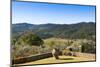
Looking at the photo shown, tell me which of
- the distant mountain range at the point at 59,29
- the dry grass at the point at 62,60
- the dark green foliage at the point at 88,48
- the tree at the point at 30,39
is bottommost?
the dry grass at the point at 62,60

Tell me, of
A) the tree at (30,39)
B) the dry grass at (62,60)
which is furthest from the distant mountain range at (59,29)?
the dry grass at (62,60)

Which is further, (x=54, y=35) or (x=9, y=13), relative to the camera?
(x=54, y=35)

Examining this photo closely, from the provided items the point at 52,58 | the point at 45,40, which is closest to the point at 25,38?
the point at 45,40

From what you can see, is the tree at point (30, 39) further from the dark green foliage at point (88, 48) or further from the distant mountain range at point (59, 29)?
the dark green foliage at point (88, 48)

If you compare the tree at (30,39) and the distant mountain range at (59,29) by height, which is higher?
the distant mountain range at (59,29)

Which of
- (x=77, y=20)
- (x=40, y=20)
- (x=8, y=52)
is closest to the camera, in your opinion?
(x=8, y=52)

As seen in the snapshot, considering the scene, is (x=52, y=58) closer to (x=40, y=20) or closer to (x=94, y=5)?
Result: (x=40, y=20)

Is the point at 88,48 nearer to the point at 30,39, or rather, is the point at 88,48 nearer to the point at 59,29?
the point at 59,29
